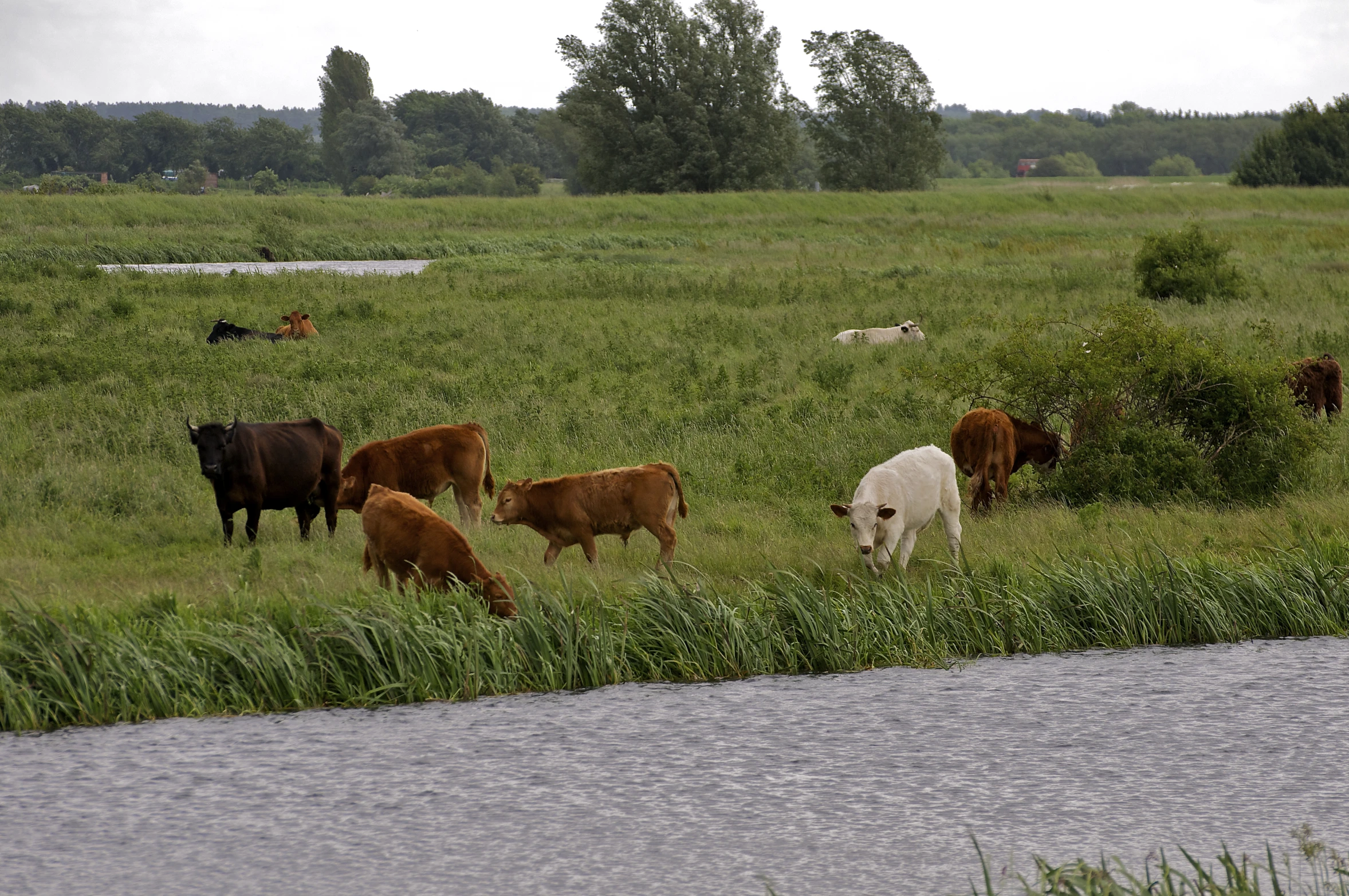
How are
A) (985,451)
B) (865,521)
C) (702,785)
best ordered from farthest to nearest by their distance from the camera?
(985,451)
(865,521)
(702,785)

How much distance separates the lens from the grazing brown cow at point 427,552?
9.35m

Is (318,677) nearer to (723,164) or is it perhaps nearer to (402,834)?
(402,834)

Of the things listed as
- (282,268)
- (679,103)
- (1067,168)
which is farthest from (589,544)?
(1067,168)

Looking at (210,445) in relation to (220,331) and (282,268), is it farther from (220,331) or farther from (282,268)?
(282,268)

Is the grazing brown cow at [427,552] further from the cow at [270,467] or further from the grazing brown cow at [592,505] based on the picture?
the cow at [270,467]

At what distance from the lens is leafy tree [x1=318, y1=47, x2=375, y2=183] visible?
414 ft

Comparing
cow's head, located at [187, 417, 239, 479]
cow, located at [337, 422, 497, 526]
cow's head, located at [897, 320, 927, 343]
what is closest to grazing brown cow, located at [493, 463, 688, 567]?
cow, located at [337, 422, 497, 526]

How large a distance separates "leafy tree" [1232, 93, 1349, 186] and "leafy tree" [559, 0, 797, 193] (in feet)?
104

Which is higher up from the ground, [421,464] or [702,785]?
[421,464]

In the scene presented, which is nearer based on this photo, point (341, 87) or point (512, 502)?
point (512, 502)

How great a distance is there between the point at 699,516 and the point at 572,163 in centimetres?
12143

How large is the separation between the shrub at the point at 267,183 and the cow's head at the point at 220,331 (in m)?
96.3

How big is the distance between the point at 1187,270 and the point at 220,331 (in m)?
21.9

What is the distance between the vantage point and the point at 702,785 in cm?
746
